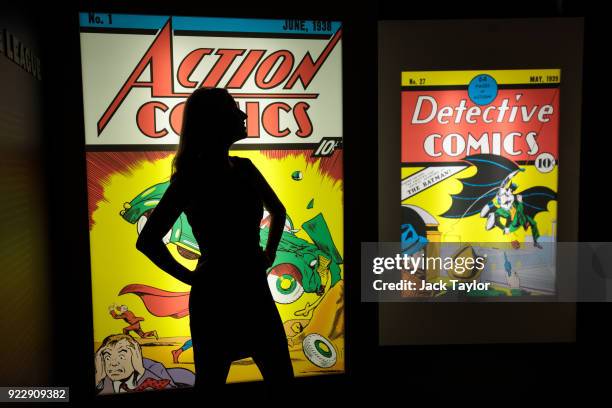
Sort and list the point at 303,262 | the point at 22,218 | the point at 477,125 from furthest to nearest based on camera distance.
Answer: the point at 477,125 < the point at 303,262 < the point at 22,218

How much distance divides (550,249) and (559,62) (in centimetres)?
138

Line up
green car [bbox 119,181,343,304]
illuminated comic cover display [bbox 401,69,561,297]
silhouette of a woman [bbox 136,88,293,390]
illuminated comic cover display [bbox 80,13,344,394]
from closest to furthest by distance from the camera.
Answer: silhouette of a woman [bbox 136,88,293,390]
illuminated comic cover display [bbox 80,13,344,394]
green car [bbox 119,181,343,304]
illuminated comic cover display [bbox 401,69,561,297]

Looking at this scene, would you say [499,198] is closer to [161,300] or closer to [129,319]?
[161,300]

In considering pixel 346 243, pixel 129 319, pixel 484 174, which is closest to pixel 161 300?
pixel 129 319

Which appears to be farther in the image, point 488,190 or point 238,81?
point 488,190

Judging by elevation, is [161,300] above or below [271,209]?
below

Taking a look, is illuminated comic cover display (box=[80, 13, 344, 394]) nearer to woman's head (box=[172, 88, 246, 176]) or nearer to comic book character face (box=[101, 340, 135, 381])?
comic book character face (box=[101, 340, 135, 381])

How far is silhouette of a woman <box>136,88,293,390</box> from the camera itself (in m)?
1.68

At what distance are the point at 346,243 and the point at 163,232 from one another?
1114mm

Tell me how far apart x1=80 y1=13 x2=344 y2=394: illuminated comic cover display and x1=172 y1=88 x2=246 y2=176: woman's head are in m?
0.54

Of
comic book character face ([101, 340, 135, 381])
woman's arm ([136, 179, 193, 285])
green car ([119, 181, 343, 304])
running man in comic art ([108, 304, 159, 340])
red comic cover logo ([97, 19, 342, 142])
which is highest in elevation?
red comic cover logo ([97, 19, 342, 142])

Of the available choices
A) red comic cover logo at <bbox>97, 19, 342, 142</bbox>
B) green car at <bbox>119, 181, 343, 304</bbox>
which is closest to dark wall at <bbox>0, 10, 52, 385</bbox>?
red comic cover logo at <bbox>97, 19, 342, 142</bbox>

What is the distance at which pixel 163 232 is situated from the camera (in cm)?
164

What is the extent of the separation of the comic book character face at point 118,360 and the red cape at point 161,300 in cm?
23
